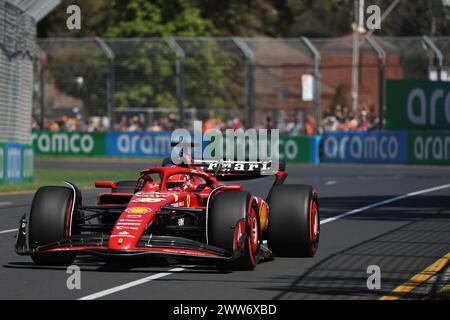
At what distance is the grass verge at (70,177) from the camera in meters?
27.1

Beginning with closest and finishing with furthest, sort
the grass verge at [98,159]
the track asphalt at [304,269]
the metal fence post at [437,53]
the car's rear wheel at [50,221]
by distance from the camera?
the track asphalt at [304,269], the car's rear wheel at [50,221], the metal fence post at [437,53], the grass verge at [98,159]

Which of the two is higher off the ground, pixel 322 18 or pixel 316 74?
pixel 322 18

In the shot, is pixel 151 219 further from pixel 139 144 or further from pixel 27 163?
pixel 139 144

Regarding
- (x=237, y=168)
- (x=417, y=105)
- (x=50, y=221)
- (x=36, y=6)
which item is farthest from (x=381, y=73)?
(x=50, y=221)

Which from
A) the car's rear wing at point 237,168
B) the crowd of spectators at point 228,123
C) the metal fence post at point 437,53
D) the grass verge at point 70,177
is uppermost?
the metal fence post at point 437,53

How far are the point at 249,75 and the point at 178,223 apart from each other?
3022cm

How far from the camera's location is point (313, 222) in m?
13.6

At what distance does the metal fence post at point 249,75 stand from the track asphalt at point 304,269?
68.2ft

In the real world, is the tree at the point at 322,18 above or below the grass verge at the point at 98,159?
above

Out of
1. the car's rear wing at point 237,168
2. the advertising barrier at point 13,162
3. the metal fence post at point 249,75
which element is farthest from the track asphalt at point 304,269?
the metal fence post at point 249,75

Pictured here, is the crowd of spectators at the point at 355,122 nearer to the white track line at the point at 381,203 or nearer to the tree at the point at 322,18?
the white track line at the point at 381,203

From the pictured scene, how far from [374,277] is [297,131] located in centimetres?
3182

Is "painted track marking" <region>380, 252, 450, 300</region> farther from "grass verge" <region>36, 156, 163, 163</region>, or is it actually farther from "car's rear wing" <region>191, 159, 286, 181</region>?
"grass verge" <region>36, 156, 163, 163</region>

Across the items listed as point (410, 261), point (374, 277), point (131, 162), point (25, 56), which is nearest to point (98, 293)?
point (374, 277)
